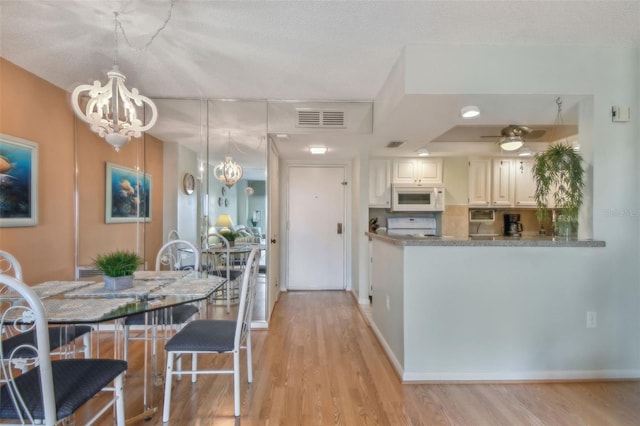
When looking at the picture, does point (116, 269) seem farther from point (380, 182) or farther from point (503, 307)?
point (380, 182)

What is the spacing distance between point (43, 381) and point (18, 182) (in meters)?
2.03

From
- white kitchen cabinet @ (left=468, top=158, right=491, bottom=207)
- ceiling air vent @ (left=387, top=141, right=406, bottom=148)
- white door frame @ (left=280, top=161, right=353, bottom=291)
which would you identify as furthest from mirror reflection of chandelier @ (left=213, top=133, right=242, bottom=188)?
white kitchen cabinet @ (left=468, top=158, right=491, bottom=207)

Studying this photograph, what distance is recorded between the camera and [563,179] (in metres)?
2.28

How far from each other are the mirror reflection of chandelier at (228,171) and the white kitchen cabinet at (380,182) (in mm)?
2062

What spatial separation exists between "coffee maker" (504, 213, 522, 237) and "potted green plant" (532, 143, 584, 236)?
262cm

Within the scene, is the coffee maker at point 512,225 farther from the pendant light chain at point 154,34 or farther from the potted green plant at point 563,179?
the pendant light chain at point 154,34

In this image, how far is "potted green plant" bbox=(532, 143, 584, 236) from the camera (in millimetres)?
2258

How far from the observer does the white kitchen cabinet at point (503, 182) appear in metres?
4.58

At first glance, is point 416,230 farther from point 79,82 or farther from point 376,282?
point 79,82

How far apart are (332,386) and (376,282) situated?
1.17m

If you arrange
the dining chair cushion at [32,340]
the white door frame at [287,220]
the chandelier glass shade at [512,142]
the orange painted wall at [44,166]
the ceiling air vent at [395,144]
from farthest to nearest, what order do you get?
1. the white door frame at [287,220]
2. the ceiling air vent at [395,144]
3. the chandelier glass shade at [512,142]
4. the orange painted wall at [44,166]
5. the dining chair cushion at [32,340]

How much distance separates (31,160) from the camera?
8.27 ft

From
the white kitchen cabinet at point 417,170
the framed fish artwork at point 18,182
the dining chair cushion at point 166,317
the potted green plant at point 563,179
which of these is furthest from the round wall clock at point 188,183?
the potted green plant at point 563,179

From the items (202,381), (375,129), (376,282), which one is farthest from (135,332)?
(375,129)
